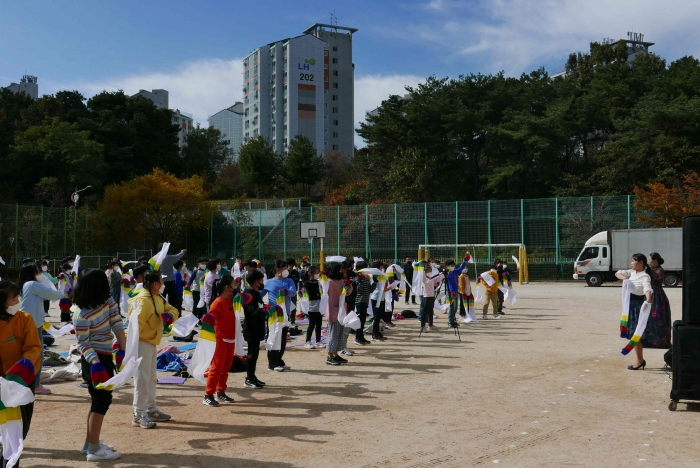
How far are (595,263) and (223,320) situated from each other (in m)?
28.4

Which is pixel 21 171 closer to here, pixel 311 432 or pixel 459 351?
pixel 459 351

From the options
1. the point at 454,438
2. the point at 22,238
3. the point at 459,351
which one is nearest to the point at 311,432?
the point at 454,438

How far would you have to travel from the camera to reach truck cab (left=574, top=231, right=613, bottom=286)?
32.8 metres

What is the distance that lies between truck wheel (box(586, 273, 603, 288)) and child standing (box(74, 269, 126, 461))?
30178 mm

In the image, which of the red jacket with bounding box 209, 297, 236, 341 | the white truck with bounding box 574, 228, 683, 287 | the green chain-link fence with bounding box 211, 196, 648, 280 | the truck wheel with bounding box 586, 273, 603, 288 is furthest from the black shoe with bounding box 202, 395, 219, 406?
the green chain-link fence with bounding box 211, 196, 648, 280

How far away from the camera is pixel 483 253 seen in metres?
37.4

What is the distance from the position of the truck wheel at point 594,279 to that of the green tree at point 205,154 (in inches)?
1555

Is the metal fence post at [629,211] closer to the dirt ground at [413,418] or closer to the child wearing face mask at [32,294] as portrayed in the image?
the dirt ground at [413,418]

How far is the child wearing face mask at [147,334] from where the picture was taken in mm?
6871

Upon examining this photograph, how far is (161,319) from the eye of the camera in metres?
7.00

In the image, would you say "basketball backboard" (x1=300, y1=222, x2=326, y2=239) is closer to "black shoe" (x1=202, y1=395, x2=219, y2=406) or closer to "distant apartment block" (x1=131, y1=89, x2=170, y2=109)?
"black shoe" (x1=202, y1=395, x2=219, y2=406)

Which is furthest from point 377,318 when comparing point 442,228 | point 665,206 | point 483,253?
point 665,206

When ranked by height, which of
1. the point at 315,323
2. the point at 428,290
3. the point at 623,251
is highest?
the point at 623,251

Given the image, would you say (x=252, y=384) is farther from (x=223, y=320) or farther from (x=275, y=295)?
(x=275, y=295)
